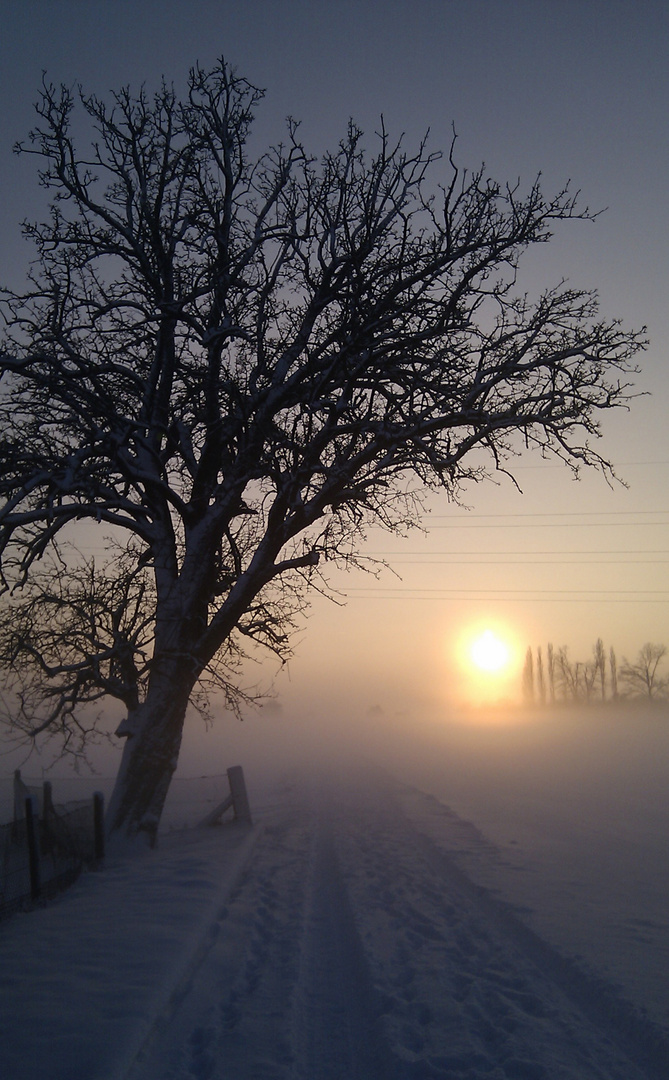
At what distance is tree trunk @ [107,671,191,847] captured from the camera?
11.0m

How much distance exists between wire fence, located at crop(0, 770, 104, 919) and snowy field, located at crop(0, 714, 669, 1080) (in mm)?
296

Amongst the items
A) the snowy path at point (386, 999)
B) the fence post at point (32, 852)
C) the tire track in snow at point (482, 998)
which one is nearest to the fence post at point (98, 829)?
the fence post at point (32, 852)

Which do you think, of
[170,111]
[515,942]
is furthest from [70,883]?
[170,111]

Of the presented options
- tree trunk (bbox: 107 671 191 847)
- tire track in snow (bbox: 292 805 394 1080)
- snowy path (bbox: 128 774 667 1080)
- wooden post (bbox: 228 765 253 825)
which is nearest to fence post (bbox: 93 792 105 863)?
tree trunk (bbox: 107 671 191 847)

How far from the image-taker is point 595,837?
12828mm

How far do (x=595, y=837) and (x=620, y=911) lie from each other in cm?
559

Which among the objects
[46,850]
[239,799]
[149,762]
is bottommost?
[46,850]

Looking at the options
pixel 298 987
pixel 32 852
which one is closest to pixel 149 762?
pixel 32 852

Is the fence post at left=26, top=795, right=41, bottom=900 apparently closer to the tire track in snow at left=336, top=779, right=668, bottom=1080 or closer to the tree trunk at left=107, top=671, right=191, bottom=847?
the tree trunk at left=107, top=671, right=191, bottom=847

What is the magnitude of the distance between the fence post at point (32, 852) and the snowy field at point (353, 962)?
1.03ft

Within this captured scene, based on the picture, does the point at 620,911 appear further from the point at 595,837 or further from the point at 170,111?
the point at 170,111

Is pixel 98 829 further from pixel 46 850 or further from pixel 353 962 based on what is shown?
pixel 353 962

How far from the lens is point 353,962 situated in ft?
21.1

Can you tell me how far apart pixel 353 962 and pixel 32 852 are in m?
4.04
